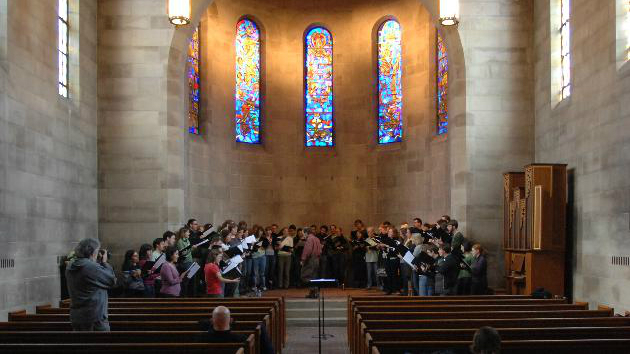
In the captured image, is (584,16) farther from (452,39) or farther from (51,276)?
(51,276)

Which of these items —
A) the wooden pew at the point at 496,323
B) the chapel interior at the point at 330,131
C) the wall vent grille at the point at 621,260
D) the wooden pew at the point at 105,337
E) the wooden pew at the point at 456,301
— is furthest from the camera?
the chapel interior at the point at 330,131

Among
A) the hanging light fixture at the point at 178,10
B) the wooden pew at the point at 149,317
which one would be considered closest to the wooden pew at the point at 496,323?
the wooden pew at the point at 149,317

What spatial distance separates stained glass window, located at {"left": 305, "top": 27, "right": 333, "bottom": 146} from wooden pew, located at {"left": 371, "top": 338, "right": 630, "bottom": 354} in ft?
53.1

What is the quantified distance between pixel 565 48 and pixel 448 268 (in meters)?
4.94

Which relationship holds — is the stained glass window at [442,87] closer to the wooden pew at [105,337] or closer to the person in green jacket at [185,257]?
the person in green jacket at [185,257]

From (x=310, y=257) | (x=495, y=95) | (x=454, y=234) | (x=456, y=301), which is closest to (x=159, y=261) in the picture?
(x=456, y=301)

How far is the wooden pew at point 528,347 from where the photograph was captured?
233 inches

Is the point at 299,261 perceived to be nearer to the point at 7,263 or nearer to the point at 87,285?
the point at 7,263

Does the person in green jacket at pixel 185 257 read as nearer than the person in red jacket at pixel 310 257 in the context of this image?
Yes

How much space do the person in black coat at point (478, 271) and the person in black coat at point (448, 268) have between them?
0.30 metres

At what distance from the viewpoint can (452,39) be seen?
15609 millimetres

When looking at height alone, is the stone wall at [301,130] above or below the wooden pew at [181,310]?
above

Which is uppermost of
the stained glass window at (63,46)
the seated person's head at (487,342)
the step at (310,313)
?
the stained glass window at (63,46)

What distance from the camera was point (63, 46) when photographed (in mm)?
13711
